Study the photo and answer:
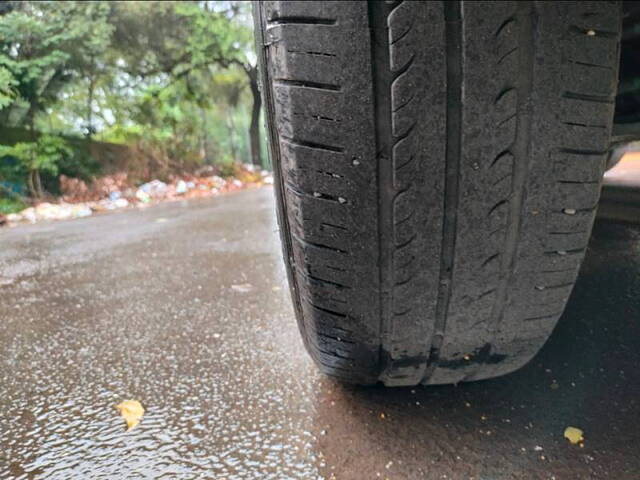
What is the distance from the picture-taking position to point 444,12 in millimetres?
467

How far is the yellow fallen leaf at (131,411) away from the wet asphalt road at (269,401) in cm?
1

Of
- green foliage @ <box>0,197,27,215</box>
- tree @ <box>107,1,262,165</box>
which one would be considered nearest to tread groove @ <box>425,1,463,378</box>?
green foliage @ <box>0,197,27,215</box>

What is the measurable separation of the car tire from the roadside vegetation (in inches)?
184

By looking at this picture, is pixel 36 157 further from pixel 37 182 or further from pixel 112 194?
pixel 112 194

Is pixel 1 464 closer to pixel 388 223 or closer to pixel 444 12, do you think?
pixel 388 223

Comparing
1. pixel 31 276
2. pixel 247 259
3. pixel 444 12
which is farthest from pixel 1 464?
pixel 31 276

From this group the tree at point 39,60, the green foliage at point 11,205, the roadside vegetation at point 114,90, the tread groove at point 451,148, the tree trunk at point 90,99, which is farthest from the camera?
the tree trunk at point 90,99

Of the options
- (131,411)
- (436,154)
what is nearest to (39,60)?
(131,411)

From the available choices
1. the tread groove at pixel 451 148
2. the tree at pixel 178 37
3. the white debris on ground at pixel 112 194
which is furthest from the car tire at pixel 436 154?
the tree at pixel 178 37

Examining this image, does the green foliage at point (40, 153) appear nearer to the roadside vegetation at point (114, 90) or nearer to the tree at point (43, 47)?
the roadside vegetation at point (114, 90)

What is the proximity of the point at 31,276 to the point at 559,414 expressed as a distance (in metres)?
2.12

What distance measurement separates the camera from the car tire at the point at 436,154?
0.48 meters

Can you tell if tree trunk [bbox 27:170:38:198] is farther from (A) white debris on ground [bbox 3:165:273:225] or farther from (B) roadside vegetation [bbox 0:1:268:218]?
(A) white debris on ground [bbox 3:165:273:225]

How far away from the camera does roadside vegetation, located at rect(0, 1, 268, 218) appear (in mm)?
4875
